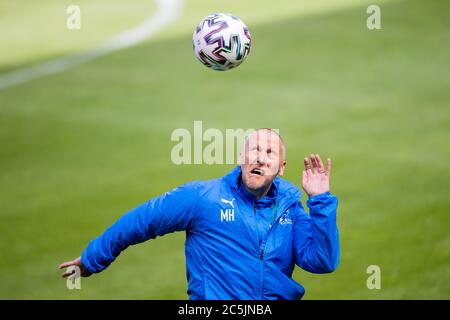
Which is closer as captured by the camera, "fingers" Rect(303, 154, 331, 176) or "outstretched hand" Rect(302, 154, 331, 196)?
"outstretched hand" Rect(302, 154, 331, 196)

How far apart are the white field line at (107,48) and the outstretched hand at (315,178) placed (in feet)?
51.5

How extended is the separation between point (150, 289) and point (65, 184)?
4.32 meters

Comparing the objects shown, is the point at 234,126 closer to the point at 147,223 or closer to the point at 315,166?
the point at 315,166

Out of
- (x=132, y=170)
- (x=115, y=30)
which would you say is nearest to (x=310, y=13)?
(x=115, y=30)

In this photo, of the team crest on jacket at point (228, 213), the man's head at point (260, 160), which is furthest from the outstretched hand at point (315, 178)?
the team crest on jacket at point (228, 213)

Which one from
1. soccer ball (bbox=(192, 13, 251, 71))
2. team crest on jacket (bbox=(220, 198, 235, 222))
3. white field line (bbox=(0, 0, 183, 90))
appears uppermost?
white field line (bbox=(0, 0, 183, 90))

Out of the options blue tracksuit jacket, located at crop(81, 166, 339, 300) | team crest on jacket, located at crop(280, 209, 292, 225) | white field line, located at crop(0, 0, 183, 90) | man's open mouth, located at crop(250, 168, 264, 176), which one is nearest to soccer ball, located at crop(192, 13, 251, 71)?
blue tracksuit jacket, located at crop(81, 166, 339, 300)

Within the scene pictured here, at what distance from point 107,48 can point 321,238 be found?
18753mm

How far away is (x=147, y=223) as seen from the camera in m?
7.31

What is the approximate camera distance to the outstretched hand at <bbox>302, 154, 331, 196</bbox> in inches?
Answer: 286

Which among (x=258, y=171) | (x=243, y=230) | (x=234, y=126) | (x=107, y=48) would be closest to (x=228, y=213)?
(x=243, y=230)

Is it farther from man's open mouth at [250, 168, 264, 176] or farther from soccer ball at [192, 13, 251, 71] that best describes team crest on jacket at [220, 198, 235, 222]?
soccer ball at [192, 13, 251, 71]

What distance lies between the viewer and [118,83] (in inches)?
869

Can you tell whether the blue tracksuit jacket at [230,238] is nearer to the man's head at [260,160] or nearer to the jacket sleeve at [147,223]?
the jacket sleeve at [147,223]
